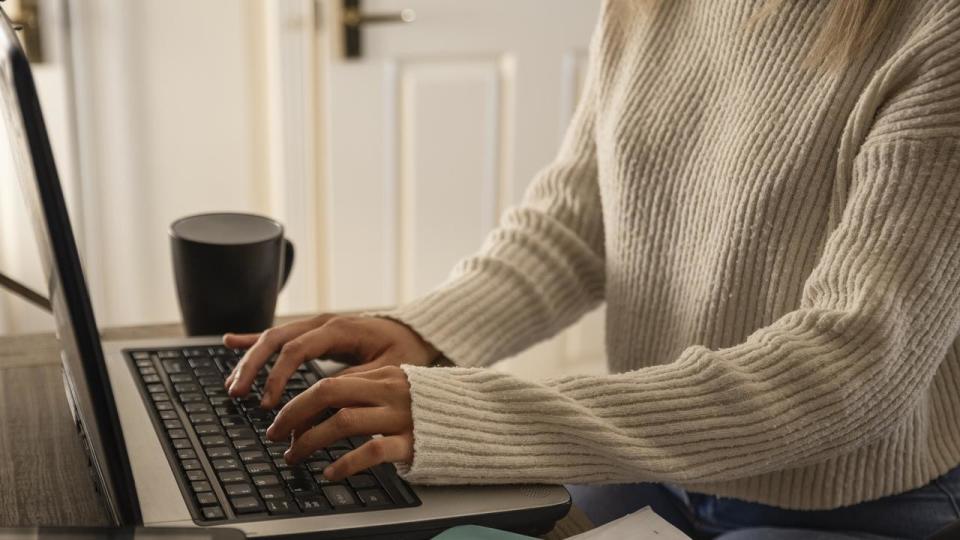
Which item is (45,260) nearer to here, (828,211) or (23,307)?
(23,307)

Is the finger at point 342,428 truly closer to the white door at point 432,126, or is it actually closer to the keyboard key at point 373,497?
the keyboard key at point 373,497

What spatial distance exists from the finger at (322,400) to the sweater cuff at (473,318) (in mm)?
218

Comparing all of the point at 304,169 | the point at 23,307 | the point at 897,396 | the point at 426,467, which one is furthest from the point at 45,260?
the point at 304,169

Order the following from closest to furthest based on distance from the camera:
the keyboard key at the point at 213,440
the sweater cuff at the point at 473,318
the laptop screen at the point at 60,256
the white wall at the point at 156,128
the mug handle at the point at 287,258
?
the laptop screen at the point at 60,256
the keyboard key at the point at 213,440
the sweater cuff at the point at 473,318
the mug handle at the point at 287,258
the white wall at the point at 156,128

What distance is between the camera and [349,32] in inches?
86.8

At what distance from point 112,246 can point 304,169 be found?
1.30 ft

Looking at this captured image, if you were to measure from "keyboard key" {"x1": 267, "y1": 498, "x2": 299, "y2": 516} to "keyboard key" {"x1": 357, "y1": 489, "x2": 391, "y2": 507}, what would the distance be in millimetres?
43

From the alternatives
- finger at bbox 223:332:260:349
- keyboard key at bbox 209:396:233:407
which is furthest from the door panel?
keyboard key at bbox 209:396:233:407

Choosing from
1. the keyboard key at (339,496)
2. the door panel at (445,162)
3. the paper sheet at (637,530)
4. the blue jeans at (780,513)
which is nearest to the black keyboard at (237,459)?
the keyboard key at (339,496)

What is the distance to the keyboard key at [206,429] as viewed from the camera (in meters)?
0.78

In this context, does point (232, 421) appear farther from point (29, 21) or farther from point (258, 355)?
point (29, 21)

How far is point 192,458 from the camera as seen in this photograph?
0.74 meters

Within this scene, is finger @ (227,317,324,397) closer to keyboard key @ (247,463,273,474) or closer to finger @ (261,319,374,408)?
finger @ (261,319,374,408)

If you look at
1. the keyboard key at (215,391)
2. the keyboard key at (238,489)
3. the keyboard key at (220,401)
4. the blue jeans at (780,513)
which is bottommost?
the blue jeans at (780,513)
